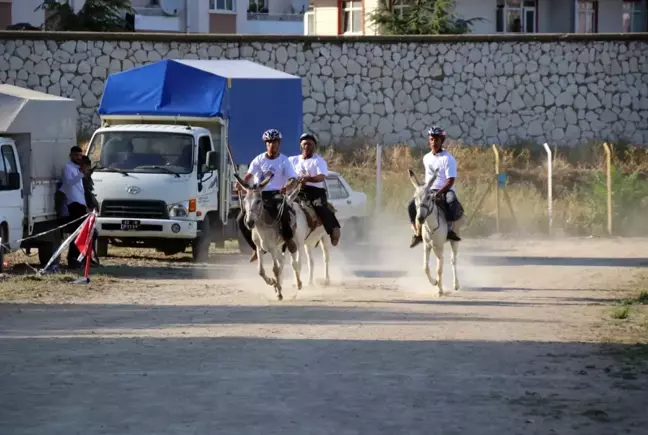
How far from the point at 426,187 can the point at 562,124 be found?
24.4 m

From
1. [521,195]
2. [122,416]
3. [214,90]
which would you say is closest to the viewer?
[122,416]

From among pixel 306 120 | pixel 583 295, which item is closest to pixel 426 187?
pixel 583 295

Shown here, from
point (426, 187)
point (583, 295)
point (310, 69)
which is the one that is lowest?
point (583, 295)

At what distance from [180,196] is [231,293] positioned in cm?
528

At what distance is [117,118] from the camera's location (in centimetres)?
2795

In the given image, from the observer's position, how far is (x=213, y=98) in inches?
1091

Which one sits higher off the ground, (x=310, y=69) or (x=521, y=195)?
(x=310, y=69)

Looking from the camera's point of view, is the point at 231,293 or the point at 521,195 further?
the point at 521,195

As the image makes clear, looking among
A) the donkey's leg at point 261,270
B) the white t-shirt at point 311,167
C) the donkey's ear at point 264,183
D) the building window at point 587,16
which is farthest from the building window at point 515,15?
the donkey's ear at point 264,183

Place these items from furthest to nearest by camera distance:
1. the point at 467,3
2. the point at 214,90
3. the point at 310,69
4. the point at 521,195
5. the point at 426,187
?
the point at 467,3 < the point at 310,69 < the point at 521,195 < the point at 214,90 < the point at 426,187

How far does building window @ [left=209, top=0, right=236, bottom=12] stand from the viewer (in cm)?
6962

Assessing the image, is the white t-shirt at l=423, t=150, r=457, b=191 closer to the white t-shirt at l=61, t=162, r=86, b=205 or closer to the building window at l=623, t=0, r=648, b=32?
the white t-shirt at l=61, t=162, r=86, b=205

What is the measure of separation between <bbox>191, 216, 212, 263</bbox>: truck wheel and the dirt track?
3.33m

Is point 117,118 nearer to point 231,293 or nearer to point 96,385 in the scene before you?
point 231,293
